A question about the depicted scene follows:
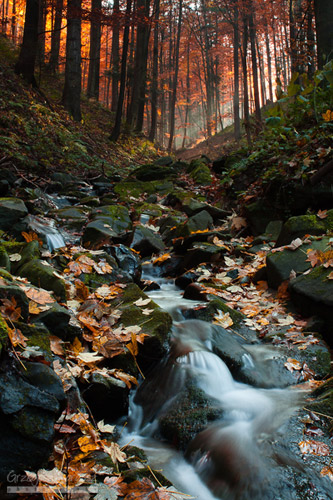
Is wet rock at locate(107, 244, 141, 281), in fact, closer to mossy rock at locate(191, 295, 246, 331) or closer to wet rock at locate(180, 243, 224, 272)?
wet rock at locate(180, 243, 224, 272)

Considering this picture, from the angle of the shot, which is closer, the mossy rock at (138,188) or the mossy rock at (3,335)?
the mossy rock at (3,335)

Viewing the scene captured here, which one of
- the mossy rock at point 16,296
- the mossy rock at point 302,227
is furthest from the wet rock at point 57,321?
the mossy rock at point 302,227

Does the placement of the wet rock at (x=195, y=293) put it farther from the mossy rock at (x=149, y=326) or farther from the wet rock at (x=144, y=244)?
the wet rock at (x=144, y=244)

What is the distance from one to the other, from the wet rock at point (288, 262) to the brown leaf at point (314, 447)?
252cm

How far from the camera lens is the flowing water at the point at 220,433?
2.16m

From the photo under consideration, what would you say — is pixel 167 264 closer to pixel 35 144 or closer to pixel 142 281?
pixel 142 281

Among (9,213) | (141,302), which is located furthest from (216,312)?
(9,213)

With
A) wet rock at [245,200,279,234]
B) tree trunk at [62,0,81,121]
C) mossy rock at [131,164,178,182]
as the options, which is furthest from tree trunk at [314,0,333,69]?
tree trunk at [62,0,81,121]

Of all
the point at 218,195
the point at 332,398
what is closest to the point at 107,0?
the point at 218,195

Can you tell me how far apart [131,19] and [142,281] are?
12.2m

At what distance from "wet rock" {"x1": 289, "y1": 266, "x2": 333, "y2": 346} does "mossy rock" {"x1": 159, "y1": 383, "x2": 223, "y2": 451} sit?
165 cm

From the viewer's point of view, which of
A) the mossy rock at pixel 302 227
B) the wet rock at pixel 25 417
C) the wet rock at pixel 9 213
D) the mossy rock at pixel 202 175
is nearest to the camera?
the wet rock at pixel 25 417

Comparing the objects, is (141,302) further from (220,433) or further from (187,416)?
(220,433)

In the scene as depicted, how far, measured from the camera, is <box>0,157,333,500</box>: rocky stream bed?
1852mm
